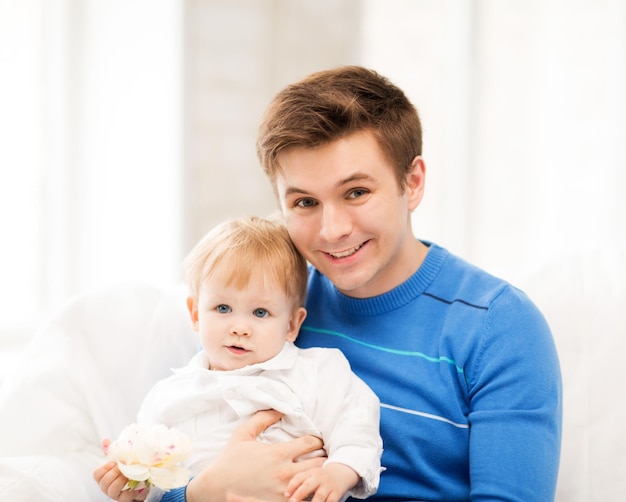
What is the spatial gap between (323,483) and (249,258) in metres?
0.47

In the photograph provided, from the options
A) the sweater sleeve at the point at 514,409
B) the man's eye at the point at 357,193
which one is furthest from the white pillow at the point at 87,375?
the sweater sleeve at the point at 514,409

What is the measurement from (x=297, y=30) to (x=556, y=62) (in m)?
0.93

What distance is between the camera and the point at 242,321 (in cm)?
162

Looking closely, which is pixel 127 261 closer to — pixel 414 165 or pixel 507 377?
pixel 414 165

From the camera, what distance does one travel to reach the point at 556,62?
2.67 metres

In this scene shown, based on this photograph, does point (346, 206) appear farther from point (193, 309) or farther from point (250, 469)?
point (250, 469)

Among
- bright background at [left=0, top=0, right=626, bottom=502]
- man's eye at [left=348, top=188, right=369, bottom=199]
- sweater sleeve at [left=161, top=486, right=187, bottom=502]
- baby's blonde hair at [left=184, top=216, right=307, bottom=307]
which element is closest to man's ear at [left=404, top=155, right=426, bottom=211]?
man's eye at [left=348, top=188, right=369, bottom=199]

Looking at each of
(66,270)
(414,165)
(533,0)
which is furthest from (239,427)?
(533,0)

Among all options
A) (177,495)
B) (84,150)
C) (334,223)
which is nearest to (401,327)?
(334,223)

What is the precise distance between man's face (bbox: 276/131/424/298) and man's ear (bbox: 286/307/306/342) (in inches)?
3.9

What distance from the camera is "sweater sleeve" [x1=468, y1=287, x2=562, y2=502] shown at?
148 cm

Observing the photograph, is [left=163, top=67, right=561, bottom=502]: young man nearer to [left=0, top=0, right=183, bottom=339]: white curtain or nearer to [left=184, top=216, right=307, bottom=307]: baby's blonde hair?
[left=184, top=216, right=307, bottom=307]: baby's blonde hair

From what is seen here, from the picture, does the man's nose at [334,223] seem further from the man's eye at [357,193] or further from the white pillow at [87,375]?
the white pillow at [87,375]

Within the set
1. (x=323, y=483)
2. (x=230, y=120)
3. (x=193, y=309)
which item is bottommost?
(x=323, y=483)
